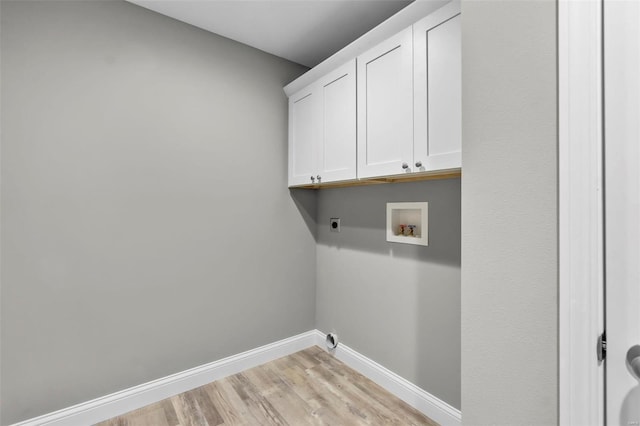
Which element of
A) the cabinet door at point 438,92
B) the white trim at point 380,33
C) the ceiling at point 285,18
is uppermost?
the ceiling at point 285,18

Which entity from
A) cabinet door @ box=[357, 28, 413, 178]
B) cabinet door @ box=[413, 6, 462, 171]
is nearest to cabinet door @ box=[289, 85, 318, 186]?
cabinet door @ box=[357, 28, 413, 178]

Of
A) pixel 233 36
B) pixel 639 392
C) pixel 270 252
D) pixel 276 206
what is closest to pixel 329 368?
pixel 270 252

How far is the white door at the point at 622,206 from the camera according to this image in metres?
0.76

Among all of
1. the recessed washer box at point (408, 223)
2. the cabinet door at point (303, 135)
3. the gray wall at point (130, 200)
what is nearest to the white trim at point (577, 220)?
the recessed washer box at point (408, 223)

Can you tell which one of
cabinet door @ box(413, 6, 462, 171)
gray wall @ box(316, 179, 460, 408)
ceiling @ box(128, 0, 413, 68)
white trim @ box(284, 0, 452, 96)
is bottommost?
gray wall @ box(316, 179, 460, 408)

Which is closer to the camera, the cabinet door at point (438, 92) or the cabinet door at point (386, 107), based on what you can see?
the cabinet door at point (438, 92)

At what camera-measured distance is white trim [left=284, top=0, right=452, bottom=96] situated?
1452 mm

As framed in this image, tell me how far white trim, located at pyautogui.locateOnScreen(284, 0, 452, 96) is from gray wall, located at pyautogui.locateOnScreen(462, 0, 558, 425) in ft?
1.90

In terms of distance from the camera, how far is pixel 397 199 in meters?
2.02

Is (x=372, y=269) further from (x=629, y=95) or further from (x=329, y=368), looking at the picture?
(x=629, y=95)

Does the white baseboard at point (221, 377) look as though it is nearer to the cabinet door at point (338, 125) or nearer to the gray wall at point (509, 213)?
the gray wall at point (509, 213)

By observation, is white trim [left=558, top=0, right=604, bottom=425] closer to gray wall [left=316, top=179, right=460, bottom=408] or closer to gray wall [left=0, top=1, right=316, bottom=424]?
gray wall [left=316, top=179, right=460, bottom=408]

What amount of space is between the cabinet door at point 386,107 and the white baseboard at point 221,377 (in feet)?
4.59

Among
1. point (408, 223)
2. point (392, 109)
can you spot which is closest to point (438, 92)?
point (392, 109)
